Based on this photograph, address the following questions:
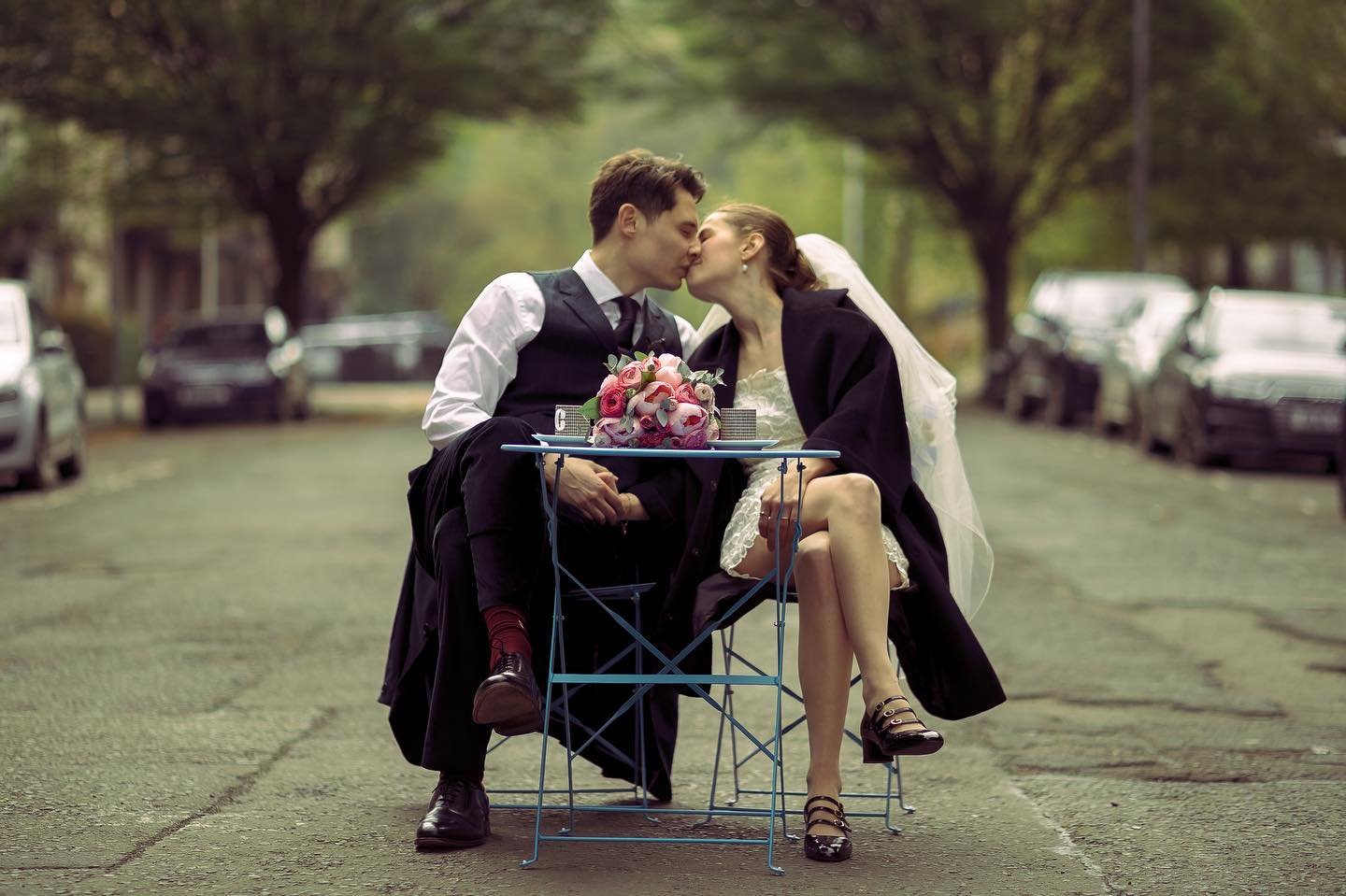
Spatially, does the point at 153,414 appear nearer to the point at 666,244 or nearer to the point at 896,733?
the point at 666,244

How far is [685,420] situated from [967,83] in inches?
1194

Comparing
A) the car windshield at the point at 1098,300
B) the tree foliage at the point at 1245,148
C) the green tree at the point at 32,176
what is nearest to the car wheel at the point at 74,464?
the car windshield at the point at 1098,300

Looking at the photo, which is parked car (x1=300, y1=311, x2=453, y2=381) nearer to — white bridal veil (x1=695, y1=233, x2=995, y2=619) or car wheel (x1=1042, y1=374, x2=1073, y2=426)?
car wheel (x1=1042, y1=374, x2=1073, y2=426)

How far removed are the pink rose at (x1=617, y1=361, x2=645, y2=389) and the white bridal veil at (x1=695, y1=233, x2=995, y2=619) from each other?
818 millimetres

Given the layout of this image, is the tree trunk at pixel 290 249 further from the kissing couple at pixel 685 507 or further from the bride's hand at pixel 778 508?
the bride's hand at pixel 778 508

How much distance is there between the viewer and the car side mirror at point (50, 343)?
57.8 feet

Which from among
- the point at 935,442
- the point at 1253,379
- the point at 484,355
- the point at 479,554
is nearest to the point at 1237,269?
the point at 1253,379

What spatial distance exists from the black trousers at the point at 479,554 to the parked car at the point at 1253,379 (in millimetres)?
14183

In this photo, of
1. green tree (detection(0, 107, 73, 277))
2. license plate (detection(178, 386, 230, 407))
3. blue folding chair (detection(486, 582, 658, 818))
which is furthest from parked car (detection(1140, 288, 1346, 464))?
green tree (detection(0, 107, 73, 277))

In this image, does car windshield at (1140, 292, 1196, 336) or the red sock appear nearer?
the red sock

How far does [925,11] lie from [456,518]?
2912cm

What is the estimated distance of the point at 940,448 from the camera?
5691 mm

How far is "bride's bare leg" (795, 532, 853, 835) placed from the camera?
5.04 meters

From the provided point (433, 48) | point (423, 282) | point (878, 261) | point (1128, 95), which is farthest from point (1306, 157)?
point (423, 282)
